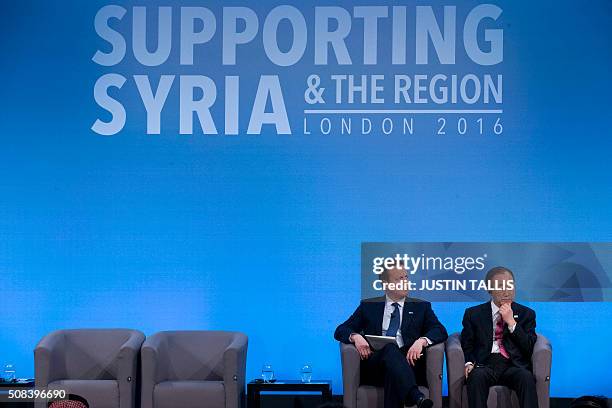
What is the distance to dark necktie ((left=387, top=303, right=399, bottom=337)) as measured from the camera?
7285 millimetres

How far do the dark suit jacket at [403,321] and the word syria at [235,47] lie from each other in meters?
1.56

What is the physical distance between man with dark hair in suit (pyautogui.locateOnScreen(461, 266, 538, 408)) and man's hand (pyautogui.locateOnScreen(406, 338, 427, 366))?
0.33m

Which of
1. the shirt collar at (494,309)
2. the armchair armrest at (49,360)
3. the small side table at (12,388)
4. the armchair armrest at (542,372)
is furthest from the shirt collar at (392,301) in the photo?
the small side table at (12,388)

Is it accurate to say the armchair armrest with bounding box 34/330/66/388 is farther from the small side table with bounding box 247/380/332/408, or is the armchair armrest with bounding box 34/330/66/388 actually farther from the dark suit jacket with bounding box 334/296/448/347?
the dark suit jacket with bounding box 334/296/448/347

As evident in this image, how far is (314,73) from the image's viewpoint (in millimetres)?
7871

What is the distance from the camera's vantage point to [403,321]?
7266 millimetres

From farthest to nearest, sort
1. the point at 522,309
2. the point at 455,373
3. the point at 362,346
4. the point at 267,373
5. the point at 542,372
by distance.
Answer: the point at 267,373
the point at 522,309
the point at 362,346
the point at 455,373
the point at 542,372

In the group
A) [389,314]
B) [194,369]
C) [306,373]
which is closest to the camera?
[389,314]

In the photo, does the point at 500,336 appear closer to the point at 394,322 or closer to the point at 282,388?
the point at 394,322

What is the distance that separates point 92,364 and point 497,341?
2.94m

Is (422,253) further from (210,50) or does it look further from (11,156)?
Answer: (11,156)

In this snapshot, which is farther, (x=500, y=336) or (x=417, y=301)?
(x=417, y=301)

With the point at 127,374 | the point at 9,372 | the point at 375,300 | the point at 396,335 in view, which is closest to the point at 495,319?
the point at 396,335

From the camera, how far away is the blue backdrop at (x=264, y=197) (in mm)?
7746
